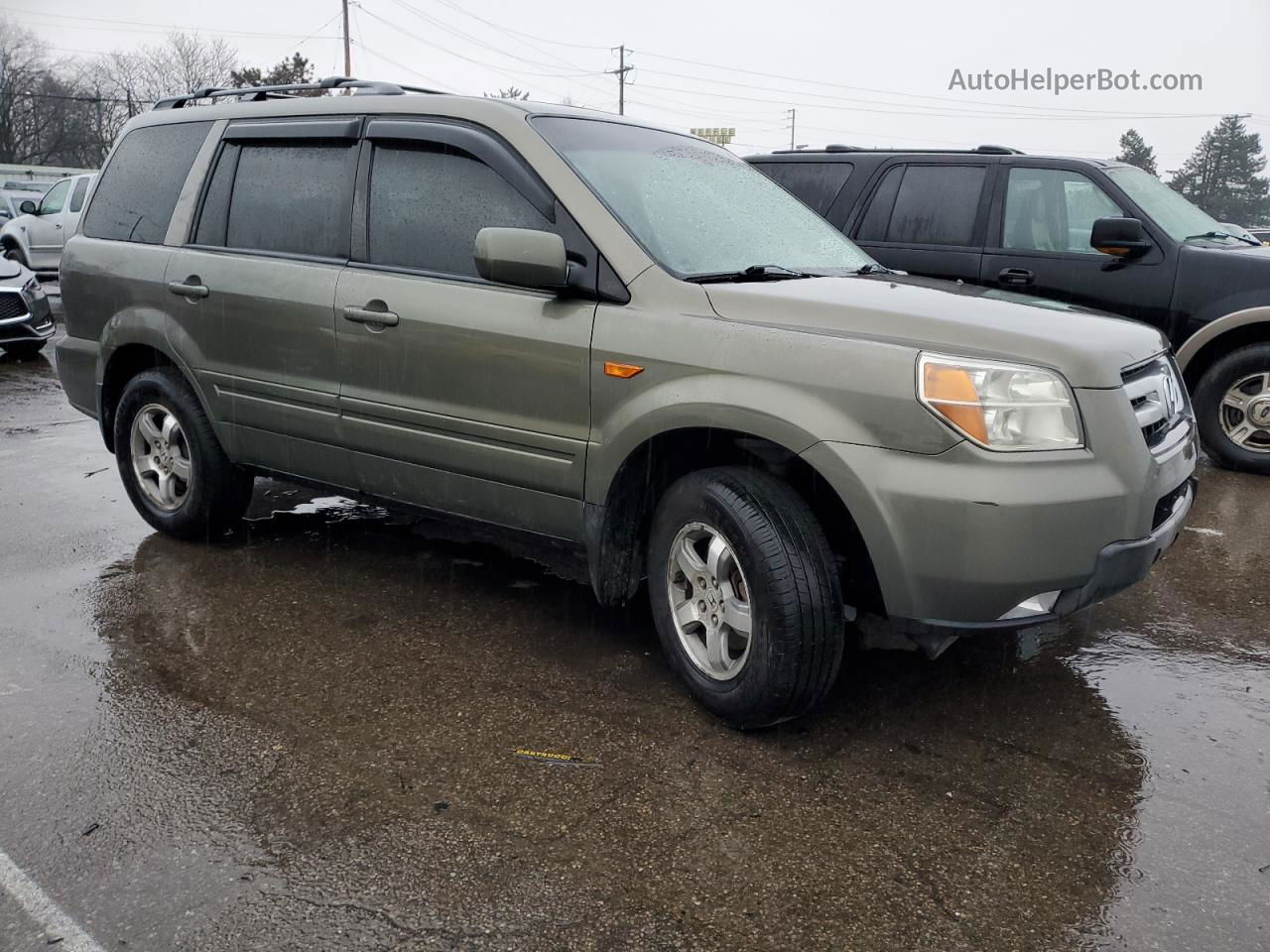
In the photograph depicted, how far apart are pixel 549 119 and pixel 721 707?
7.08 ft

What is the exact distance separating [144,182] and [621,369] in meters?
2.97

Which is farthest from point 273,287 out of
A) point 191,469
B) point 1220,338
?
point 1220,338

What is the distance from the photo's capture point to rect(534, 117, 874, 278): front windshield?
3689 millimetres

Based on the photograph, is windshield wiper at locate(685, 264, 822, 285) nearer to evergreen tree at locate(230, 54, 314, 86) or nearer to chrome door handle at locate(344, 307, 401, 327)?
chrome door handle at locate(344, 307, 401, 327)

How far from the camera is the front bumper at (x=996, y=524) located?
113 inches

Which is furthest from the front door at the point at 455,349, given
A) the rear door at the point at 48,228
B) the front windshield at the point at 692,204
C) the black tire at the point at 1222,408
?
the rear door at the point at 48,228

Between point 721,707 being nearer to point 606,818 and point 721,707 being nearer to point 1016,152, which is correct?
point 606,818

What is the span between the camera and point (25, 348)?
37.4ft

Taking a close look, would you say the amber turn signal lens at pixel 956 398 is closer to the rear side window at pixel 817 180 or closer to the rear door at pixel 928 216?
the rear door at pixel 928 216

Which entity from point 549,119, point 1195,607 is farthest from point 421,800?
point 1195,607

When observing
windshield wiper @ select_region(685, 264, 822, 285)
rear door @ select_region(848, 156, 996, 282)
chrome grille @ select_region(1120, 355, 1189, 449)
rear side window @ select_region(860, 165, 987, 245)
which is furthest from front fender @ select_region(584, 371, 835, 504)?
rear side window @ select_region(860, 165, 987, 245)

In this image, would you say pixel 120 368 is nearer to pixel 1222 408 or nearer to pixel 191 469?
pixel 191 469

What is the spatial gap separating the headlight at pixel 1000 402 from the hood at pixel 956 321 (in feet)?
0.15

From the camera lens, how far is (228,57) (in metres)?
72.7
